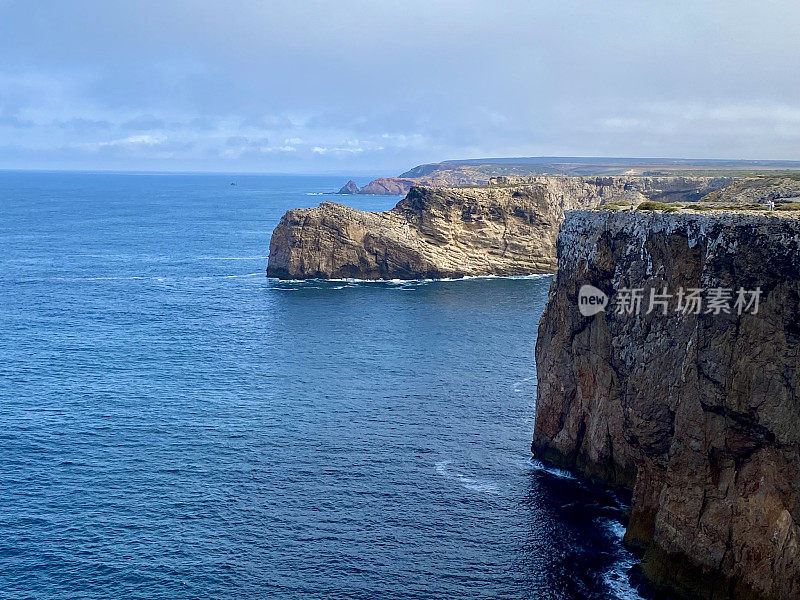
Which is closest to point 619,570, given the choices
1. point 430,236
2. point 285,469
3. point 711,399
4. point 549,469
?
point 711,399

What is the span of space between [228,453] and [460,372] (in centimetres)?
3401

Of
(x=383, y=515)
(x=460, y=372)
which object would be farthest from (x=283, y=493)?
(x=460, y=372)

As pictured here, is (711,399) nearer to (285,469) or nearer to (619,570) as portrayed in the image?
(619,570)

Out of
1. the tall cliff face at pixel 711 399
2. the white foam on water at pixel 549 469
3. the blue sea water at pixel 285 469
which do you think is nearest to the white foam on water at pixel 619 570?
the blue sea water at pixel 285 469

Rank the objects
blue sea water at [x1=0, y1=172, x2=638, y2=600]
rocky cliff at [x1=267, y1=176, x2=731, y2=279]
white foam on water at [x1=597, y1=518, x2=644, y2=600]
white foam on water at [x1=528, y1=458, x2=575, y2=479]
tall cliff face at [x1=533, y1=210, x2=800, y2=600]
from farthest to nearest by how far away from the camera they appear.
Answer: rocky cliff at [x1=267, y1=176, x2=731, y2=279] → white foam on water at [x1=528, y1=458, x2=575, y2=479] → blue sea water at [x1=0, y1=172, x2=638, y2=600] → white foam on water at [x1=597, y1=518, x2=644, y2=600] → tall cliff face at [x1=533, y1=210, x2=800, y2=600]

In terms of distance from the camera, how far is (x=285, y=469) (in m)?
73.6

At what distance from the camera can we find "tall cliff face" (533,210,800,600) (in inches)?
2013

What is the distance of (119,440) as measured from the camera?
3140 inches

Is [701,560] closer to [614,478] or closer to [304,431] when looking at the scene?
[614,478]

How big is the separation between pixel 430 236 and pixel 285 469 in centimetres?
11908

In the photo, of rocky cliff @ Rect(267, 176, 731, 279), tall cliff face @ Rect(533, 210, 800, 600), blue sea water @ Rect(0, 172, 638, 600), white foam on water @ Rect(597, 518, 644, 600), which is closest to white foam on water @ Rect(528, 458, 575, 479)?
blue sea water @ Rect(0, 172, 638, 600)

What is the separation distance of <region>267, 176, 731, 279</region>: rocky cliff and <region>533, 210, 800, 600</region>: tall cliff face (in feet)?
369

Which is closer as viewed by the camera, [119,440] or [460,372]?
[119,440]

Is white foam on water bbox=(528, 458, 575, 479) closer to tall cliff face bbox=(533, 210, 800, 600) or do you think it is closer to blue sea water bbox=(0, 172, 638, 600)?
blue sea water bbox=(0, 172, 638, 600)
